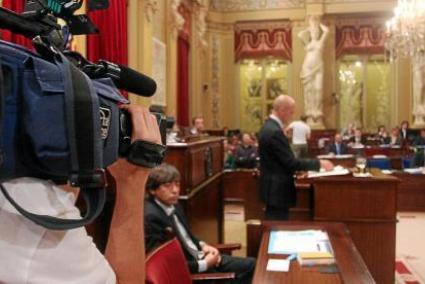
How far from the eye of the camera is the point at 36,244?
2.28ft

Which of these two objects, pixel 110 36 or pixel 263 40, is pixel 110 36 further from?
pixel 263 40

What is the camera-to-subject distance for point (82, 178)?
0.71 metres

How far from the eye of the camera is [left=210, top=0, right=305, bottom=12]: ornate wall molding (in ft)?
Answer: 44.1

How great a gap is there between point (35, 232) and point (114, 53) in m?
5.60

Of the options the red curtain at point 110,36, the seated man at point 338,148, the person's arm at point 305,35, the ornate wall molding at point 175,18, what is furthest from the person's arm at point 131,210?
the person's arm at point 305,35

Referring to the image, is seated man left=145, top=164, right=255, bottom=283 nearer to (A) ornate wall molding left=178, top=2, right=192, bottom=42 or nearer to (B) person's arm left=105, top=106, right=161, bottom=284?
(B) person's arm left=105, top=106, right=161, bottom=284

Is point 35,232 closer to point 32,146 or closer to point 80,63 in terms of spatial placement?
point 32,146

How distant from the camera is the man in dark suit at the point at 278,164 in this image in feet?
14.2

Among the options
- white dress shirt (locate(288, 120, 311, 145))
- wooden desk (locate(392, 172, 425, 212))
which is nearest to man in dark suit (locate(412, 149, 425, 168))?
wooden desk (locate(392, 172, 425, 212))

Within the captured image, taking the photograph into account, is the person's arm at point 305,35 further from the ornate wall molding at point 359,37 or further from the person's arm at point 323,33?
the ornate wall molding at point 359,37

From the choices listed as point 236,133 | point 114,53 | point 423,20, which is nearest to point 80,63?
point 114,53

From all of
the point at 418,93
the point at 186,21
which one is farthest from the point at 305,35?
the point at 186,21

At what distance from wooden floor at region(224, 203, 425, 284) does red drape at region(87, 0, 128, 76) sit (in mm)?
2452

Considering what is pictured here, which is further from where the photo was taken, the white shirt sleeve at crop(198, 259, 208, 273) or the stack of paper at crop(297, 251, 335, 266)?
the white shirt sleeve at crop(198, 259, 208, 273)
